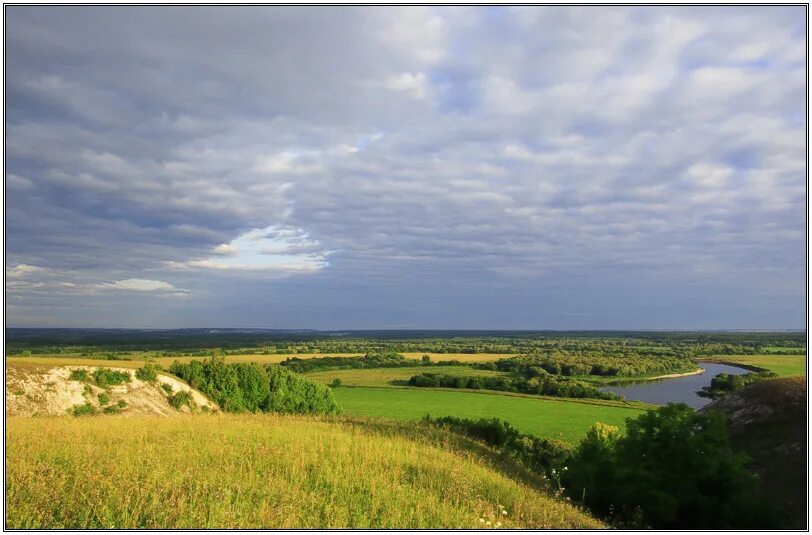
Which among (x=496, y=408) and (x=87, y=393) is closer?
(x=87, y=393)

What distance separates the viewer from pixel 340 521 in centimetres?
797

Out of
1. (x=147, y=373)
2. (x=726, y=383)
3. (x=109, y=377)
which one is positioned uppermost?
(x=109, y=377)

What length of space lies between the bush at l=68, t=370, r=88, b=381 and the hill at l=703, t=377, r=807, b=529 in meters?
37.7

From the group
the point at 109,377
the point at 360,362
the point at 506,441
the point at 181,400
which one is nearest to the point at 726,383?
the point at 506,441

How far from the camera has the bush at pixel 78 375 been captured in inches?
1332

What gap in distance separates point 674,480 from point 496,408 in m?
46.8

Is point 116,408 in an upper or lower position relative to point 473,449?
lower

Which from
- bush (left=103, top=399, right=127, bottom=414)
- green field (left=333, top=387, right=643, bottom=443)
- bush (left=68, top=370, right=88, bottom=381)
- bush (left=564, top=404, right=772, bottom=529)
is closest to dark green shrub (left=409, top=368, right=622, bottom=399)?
green field (left=333, top=387, right=643, bottom=443)

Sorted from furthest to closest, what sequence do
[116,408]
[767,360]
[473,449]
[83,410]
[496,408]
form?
[767,360]
[496,408]
[116,408]
[83,410]
[473,449]

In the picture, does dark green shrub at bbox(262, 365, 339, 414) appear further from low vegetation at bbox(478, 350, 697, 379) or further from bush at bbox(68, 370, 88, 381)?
low vegetation at bbox(478, 350, 697, 379)

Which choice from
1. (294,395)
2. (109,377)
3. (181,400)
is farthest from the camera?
(294,395)

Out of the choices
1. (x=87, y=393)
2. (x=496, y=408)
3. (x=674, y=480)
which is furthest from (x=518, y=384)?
(x=674, y=480)

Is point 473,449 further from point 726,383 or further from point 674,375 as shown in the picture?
point 674,375

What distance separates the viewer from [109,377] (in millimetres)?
35875
